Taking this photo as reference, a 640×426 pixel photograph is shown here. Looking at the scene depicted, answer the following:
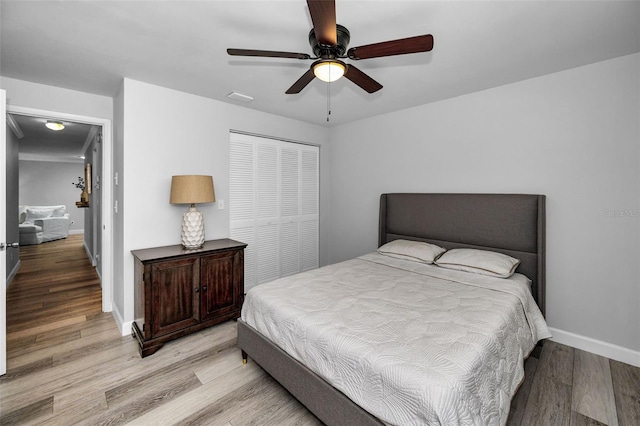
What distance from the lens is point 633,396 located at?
1.90 metres

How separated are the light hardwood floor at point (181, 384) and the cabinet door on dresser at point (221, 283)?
0.69 feet

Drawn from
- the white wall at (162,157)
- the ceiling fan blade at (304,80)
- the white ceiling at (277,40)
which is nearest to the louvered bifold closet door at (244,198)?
the white wall at (162,157)

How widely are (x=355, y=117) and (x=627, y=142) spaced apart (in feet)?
9.04

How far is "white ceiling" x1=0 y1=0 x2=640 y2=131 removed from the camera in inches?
66.2

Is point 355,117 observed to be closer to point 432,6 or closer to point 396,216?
point 396,216

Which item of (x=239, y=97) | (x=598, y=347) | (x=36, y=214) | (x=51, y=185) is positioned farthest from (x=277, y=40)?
(x=51, y=185)

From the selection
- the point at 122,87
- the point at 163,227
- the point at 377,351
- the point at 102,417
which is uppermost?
the point at 122,87

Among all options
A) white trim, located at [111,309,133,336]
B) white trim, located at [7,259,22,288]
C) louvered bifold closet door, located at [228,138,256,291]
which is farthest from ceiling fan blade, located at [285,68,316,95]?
white trim, located at [7,259,22,288]

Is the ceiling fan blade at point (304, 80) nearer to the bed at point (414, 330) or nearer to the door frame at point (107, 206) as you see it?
the bed at point (414, 330)

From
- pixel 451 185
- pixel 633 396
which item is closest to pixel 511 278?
pixel 633 396

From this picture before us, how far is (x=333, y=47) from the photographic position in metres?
1.62

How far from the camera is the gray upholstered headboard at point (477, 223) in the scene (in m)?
2.60

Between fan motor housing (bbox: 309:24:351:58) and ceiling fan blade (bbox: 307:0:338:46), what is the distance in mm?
90

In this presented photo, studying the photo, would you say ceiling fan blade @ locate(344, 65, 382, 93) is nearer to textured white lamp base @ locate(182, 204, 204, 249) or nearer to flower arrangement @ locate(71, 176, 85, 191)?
textured white lamp base @ locate(182, 204, 204, 249)
